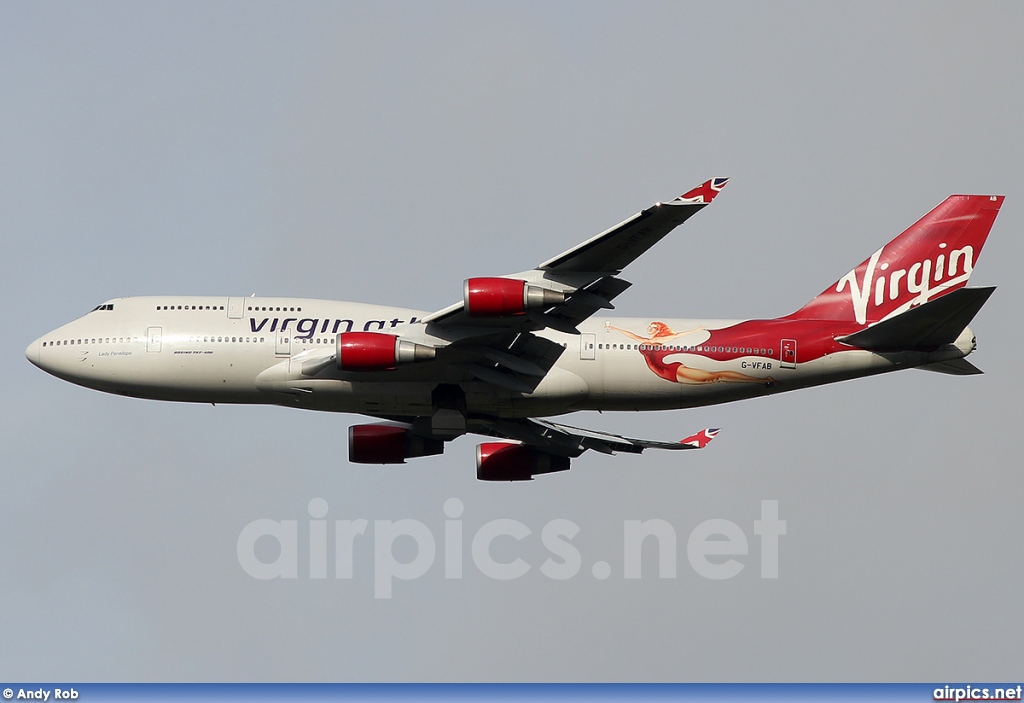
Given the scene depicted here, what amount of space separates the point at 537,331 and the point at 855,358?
32.2ft

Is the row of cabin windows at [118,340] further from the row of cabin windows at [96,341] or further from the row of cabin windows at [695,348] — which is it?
the row of cabin windows at [695,348]

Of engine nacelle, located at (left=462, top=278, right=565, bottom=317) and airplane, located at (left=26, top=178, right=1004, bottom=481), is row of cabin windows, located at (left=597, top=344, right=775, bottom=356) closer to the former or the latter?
airplane, located at (left=26, top=178, right=1004, bottom=481)

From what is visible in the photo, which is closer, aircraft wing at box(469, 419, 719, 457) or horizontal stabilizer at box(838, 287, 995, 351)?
horizontal stabilizer at box(838, 287, 995, 351)

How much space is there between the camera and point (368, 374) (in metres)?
43.8

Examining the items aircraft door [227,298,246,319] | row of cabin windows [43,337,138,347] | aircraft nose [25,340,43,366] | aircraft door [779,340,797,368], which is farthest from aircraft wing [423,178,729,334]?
aircraft nose [25,340,43,366]

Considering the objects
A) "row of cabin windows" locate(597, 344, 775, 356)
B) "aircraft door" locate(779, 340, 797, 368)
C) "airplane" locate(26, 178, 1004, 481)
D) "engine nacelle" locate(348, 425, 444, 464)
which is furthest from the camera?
"engine nacelle" locate(348, 425, 444, 464)

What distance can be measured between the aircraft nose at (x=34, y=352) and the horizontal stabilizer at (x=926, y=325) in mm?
24948

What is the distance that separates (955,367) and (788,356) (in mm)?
5187

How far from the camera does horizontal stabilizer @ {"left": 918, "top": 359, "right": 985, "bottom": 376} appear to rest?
45.7 meters

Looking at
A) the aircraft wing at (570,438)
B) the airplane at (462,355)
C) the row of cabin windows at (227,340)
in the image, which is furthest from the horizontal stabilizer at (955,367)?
the row of cabin windows at (227,340)

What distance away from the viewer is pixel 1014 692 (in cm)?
4125

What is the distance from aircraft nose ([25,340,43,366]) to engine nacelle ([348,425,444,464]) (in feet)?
33.8

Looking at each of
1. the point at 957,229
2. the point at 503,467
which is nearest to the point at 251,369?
the point at 503,467

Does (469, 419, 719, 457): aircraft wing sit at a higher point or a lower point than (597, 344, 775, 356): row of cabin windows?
lower
